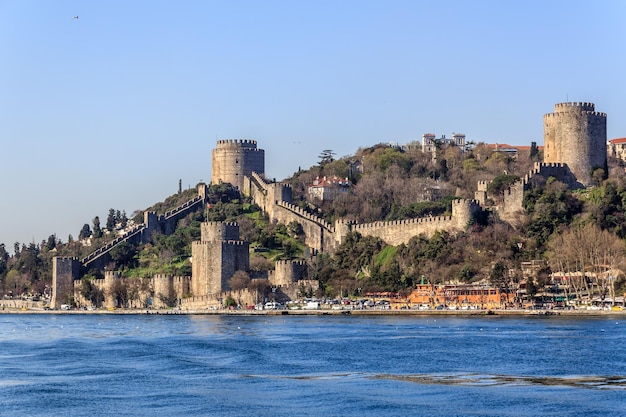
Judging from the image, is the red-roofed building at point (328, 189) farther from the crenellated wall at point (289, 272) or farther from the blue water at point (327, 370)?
the blue water at point (327, 370)

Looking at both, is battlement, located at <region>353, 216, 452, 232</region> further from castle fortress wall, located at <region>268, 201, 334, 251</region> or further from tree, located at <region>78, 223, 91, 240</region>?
tree, located at <region>78, 223, 91, 240</region>

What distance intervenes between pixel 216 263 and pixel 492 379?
132 feet

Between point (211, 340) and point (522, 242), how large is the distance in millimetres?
21769

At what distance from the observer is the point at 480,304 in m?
68.5

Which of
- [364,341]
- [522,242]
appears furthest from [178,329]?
[522,242]

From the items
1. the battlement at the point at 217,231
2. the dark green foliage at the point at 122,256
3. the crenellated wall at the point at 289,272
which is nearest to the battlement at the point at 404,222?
the crenellated wall at the point at 289,272

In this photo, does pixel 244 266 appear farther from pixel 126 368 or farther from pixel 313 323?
pixel 126 368

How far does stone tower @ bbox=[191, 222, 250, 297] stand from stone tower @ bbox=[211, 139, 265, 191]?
19.5 metres

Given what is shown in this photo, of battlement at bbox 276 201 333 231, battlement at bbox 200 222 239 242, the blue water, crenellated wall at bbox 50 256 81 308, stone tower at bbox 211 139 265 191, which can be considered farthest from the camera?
stone tower at bbox 211 139 265 191

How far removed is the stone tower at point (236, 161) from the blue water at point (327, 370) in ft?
122

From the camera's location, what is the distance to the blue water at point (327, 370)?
33094mm

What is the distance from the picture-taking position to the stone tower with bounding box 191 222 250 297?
76375mm

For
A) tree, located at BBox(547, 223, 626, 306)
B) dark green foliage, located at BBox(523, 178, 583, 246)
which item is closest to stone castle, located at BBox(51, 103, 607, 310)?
dark green foliage, located at BBox(523, 178, 583, 246)

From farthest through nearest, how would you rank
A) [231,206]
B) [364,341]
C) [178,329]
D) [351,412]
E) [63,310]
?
[231,206], [63,310], [178,329], [364,341], [351,412]
